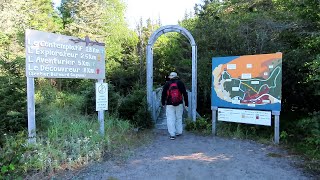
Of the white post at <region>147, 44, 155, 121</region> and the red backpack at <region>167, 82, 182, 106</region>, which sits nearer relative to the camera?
the red backpack at <region>167, 82, 182, 106</region>

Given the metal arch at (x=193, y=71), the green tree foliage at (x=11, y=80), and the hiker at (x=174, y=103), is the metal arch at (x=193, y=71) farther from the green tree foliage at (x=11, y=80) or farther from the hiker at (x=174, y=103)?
the green tree foliage at (x=11, y=80)

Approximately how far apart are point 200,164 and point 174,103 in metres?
2.32

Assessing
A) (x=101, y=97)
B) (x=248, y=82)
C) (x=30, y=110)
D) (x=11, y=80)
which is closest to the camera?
(x=30, y=110)

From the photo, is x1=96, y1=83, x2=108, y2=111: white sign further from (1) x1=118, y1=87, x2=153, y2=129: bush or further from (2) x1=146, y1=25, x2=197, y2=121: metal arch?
(2) x1=146, y1=25, x2=197, y2=121: metal arch

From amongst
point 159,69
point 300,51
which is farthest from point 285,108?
point 159,69

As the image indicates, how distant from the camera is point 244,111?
6.59 m

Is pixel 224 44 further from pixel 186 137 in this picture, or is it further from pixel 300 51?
pixel 186 137

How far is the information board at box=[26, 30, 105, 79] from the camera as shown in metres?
4.83

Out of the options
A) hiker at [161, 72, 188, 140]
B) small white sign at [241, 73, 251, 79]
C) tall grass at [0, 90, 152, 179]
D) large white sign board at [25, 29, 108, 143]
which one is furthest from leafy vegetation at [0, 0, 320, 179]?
small white sign at [241, 73, 251, 79]

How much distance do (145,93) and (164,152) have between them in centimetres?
338

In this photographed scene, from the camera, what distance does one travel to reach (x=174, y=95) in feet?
22.0

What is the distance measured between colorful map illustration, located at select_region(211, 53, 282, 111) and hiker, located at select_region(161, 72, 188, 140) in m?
0.99

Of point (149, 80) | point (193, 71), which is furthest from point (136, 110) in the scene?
point (193, 71)

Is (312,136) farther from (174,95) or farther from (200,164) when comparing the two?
(174,95)
